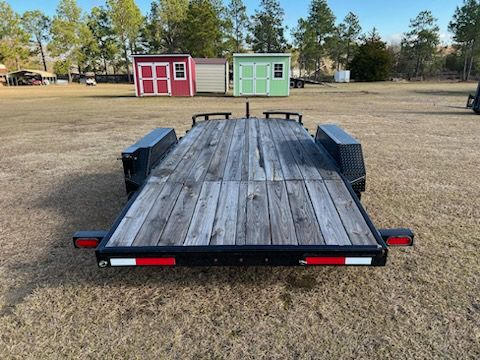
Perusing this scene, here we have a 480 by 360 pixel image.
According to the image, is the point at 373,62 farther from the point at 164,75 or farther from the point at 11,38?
the point at 11,38

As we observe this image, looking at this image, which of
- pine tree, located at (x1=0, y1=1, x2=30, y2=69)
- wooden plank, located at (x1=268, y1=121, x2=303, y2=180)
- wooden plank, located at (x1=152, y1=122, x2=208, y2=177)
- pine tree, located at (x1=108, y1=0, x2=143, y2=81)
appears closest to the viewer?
wooden plank, located at (x1=268, y1=121, x2=303, y2=180)

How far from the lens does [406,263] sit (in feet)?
9.68

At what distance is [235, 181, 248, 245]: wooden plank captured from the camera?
2.29m

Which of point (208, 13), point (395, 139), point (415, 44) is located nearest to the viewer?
point (395, 139)

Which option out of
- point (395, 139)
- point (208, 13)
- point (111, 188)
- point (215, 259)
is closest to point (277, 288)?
point (215, 259)

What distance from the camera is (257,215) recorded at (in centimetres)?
257

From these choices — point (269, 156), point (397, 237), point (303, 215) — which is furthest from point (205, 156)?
point (397, 237)

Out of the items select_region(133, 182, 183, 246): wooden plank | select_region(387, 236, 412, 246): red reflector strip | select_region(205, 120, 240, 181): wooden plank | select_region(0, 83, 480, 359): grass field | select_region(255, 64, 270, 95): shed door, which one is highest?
select_region(255, 64, 270, 95): shed door

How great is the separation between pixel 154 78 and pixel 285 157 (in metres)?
21.5

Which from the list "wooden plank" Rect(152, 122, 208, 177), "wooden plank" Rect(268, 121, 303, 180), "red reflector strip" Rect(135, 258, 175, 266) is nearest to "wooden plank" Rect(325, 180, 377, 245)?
"wooden plank" Rect(268, 121, 303, 180)

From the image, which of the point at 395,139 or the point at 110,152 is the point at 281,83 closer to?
the point at 395,139

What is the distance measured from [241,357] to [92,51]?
75948 mm

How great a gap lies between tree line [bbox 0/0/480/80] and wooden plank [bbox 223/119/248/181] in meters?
50.5

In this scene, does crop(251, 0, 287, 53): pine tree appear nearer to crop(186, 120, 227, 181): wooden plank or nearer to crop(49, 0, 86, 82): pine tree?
crop(49, 0, 86, 82): pine tree
